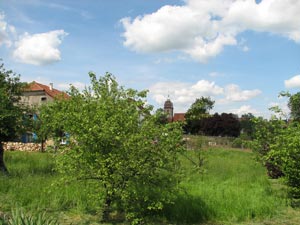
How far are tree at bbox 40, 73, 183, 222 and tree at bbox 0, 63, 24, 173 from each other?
5.95m

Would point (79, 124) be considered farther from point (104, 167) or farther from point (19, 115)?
point (19, 115)

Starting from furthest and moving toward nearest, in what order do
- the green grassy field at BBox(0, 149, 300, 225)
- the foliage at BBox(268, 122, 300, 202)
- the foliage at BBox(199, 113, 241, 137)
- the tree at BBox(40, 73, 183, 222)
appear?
the foliage at BBox(199, 113, 241, 137), the foliage at BBox(268, 122, 300, 202), the green grassy field at BBox(0, 149, 300, 225), the tree at BBox(40, 73, 183, 222)

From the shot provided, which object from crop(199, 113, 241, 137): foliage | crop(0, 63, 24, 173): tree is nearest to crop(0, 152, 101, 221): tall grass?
crop(0, 63, 24, 173): tree

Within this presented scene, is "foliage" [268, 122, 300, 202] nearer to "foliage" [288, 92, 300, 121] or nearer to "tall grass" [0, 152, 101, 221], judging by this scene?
"foliage" [288, 92, 300, 121]

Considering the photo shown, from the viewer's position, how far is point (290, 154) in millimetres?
Answer: 8578

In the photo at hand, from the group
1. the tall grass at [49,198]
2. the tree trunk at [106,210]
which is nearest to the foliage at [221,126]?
the tall grass at [49,198]

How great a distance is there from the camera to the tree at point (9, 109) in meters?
11.7

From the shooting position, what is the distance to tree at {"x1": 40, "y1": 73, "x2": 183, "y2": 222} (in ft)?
19.9

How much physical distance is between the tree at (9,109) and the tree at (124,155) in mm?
5953

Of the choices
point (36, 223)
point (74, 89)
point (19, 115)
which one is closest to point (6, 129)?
point (19, 115)

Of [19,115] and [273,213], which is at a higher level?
[19,115]

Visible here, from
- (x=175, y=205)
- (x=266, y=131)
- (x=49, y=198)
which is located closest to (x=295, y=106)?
(x=266, y=131)

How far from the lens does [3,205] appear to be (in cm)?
714

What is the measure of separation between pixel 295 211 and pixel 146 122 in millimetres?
4709
